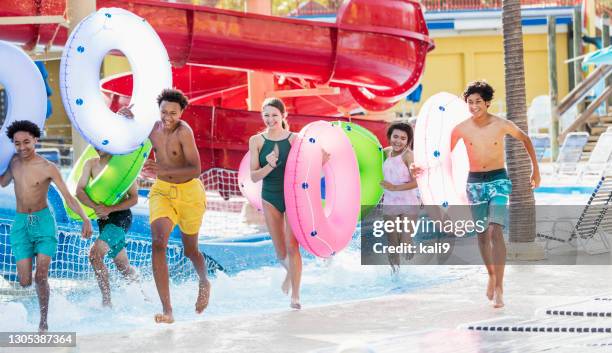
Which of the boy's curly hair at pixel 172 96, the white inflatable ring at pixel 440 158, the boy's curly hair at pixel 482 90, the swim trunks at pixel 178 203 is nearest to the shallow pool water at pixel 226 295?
the swim trunks at pixel 178 203

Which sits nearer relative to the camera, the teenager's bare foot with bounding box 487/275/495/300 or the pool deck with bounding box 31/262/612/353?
the pool deck with bounding box 31/262/612/353

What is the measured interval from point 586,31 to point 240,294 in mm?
20623

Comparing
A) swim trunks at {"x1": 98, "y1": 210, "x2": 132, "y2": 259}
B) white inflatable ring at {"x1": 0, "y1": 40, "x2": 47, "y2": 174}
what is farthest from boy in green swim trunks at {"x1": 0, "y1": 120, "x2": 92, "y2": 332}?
swim trunks at {"x1": 98, "y1": 210, "x2": 132, "y2": 259}

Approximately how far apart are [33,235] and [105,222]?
1.13 meters

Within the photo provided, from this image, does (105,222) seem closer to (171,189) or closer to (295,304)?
(171,189)

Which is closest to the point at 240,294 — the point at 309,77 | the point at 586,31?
the point at 309,77

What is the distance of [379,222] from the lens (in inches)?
427

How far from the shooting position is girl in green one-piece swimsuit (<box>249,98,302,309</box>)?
26.2 feet

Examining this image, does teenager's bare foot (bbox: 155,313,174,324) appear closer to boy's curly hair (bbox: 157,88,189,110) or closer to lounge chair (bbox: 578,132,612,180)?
boy's curly hair (bbox: 157,88,189,110)

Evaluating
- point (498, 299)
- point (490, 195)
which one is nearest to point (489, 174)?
point (490, 195)

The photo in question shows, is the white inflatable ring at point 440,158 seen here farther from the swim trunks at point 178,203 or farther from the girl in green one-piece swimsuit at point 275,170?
the swim trunks at point 178,203

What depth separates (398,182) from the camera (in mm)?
9516

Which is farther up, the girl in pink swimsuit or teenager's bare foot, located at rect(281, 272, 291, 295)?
the girl in pink swimsuit

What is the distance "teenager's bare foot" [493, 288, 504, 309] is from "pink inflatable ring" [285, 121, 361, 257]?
4.52ft
